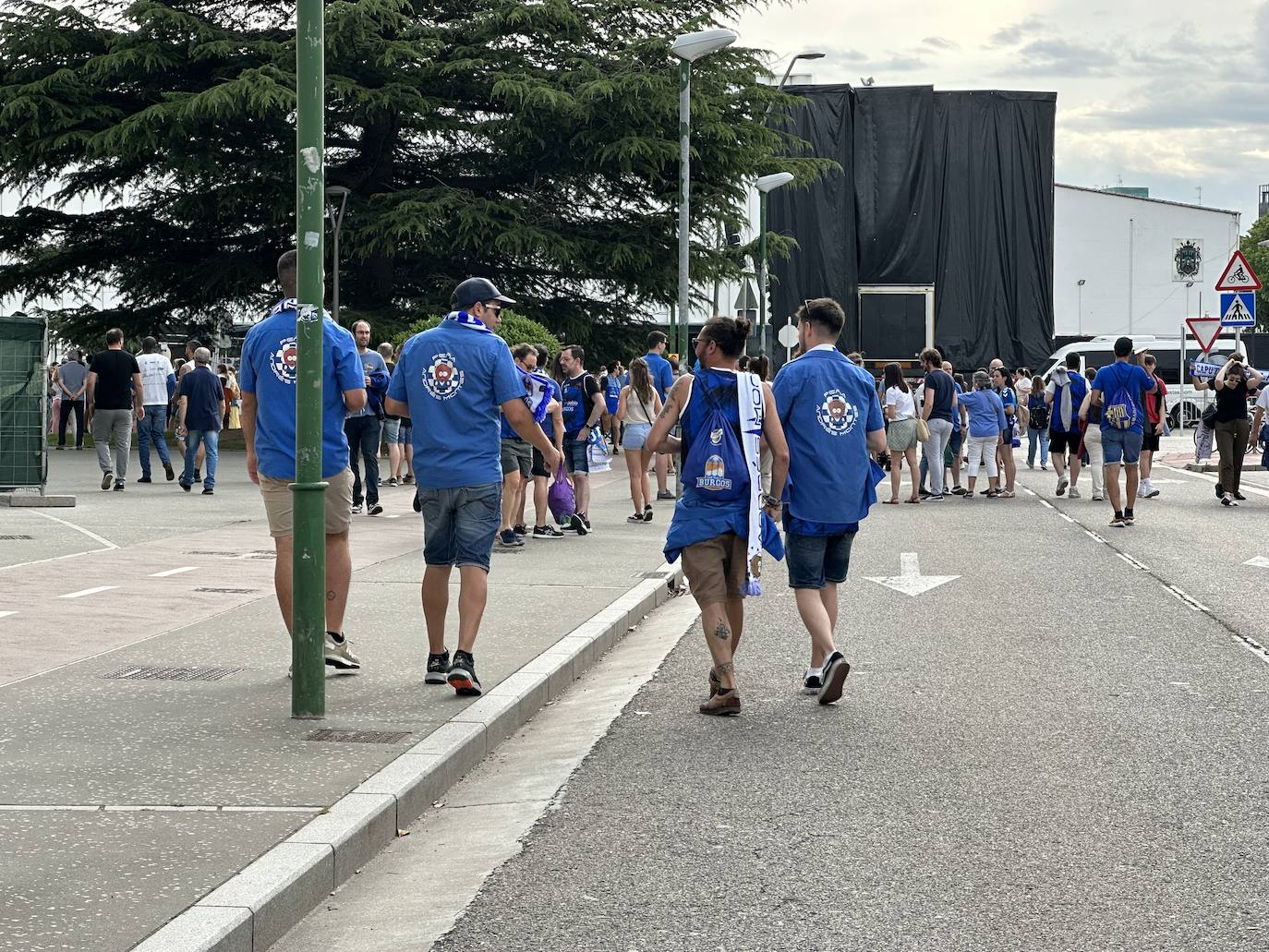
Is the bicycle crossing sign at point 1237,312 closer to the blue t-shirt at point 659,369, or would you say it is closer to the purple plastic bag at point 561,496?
the blue t-shirt at point 659,369

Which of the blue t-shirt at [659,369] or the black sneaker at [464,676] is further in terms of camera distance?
the blue t-shirt at [659,369]

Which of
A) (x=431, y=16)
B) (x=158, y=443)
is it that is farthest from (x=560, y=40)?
(x=158, y=443)

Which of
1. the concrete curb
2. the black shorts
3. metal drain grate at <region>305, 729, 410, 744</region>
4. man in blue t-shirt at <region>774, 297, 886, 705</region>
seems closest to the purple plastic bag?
the concrete curb

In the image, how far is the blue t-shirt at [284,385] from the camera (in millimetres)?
7660

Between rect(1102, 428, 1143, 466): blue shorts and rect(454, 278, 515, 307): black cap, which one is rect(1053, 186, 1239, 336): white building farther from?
rect(454, 278, 515, 307): black cap

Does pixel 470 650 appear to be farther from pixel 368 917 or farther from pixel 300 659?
pixel 368 917

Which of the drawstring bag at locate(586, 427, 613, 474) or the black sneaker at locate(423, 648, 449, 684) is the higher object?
the drawstring bag at locate(586, 427, 613, 474)

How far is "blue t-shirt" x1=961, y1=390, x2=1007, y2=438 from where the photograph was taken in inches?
855

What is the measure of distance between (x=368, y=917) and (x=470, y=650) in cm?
280

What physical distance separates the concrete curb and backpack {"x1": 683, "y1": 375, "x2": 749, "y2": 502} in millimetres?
1244

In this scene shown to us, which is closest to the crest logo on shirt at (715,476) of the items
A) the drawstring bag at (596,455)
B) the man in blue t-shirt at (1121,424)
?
the drawstring bag at (596,455)

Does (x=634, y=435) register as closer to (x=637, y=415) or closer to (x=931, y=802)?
(x=637, y=415)

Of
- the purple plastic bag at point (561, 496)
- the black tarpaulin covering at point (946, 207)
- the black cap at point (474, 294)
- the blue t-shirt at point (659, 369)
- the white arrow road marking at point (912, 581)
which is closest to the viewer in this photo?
the black cap at point (474, 294)

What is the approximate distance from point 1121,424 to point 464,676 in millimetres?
11810
